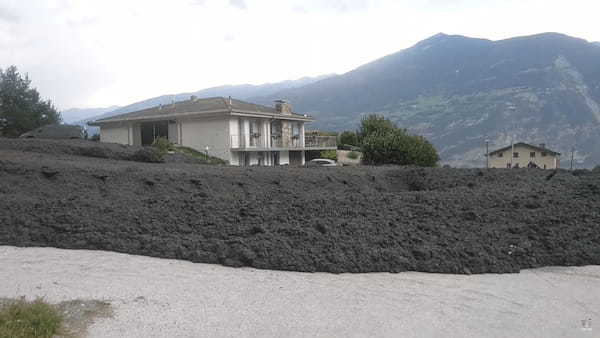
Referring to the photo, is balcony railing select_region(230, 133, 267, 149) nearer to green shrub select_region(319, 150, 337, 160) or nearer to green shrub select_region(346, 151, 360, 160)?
green shrub select_region(319, 150, 337, 160)

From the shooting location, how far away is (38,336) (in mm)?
4242

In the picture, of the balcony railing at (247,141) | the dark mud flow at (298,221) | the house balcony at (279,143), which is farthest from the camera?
the house balcony at (279,143)

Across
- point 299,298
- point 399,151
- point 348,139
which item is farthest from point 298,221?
point 348,139

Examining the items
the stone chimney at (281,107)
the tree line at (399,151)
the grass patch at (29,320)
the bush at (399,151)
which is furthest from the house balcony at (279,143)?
the grass patch at (29,320)

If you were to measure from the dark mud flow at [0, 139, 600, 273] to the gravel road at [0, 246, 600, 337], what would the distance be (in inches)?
12.6

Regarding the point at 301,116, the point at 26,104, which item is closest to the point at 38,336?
the point at 301,116

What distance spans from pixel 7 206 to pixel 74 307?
4.76 meters

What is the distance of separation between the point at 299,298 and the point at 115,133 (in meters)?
35.6

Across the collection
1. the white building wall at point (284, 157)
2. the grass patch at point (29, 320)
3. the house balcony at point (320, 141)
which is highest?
the house balcony at point (320, 141)

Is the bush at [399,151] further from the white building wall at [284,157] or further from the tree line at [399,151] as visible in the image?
the white building wall at [284,157]

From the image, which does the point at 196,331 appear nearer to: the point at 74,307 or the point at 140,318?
the point at 140,318

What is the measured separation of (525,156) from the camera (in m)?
57.2

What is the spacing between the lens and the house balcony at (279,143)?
33.9 metres

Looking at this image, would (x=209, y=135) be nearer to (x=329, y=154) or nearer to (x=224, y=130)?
(x=224, y=130)
